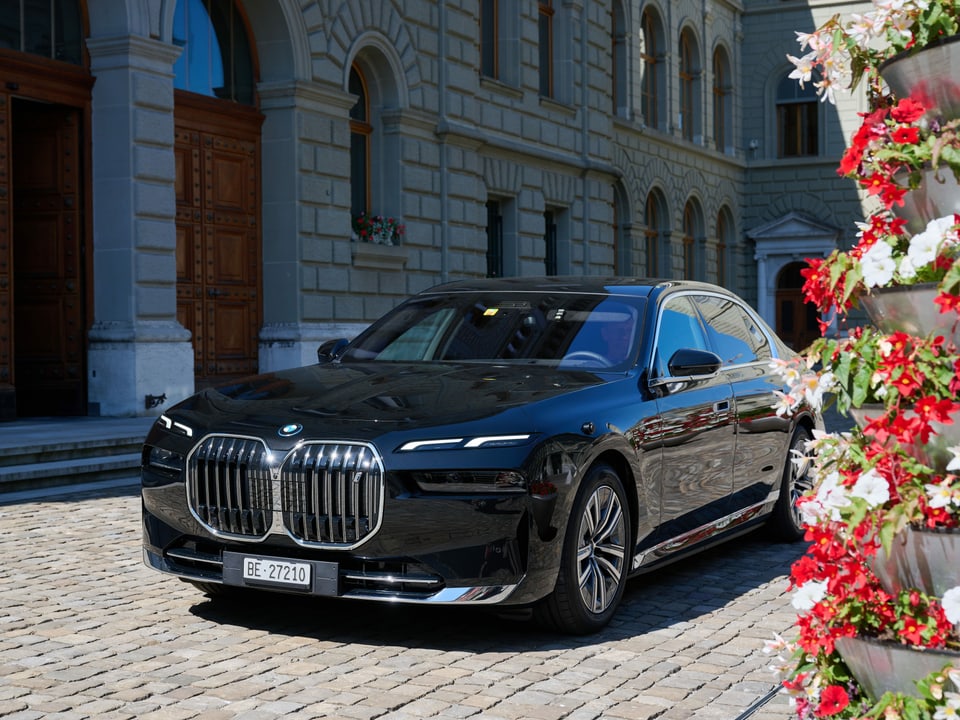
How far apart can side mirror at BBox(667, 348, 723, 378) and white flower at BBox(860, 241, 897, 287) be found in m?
3.14

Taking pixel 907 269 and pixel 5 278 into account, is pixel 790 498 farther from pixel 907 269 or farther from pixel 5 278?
pixel 5 278

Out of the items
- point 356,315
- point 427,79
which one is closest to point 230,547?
point 356,315

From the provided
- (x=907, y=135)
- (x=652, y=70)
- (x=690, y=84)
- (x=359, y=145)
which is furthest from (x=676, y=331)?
(x=690, y=84)

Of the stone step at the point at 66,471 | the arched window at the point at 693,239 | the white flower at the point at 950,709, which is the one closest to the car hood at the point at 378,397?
the white flower at the point at 950,709

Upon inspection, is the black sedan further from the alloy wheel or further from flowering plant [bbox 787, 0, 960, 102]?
flowering plant [bbox 787, 0, 960, 102]

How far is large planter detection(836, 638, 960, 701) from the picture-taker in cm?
321

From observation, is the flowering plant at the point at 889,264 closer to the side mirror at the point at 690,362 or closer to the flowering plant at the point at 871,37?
the flowering plant at the point at 871,37

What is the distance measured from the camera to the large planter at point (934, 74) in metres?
3.23

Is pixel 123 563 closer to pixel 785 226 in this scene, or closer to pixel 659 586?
pixel 659 586

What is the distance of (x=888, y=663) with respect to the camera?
3.31 meters

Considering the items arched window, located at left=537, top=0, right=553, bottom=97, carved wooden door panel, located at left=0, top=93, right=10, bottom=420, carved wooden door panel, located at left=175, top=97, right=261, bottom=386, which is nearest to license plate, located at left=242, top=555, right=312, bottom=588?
carved wooden door panel, located at left=0, top=93, right=10, bottom=420

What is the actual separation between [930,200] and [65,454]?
9693mm

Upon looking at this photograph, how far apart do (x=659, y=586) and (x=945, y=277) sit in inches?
162

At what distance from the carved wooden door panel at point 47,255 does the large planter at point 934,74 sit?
13.5 metres
